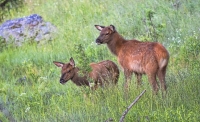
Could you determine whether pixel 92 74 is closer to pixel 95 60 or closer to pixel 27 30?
pixel 95 60

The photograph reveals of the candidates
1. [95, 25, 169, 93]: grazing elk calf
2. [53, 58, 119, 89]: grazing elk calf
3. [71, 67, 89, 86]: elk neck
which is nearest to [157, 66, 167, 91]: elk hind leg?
[95, 25, 169, 93]: grazing elk calf

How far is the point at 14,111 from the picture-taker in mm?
10383

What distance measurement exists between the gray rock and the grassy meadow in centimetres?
29

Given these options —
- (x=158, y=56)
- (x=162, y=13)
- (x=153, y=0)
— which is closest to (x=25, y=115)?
(x=158, y=56)

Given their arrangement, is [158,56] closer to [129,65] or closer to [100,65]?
[129,65]

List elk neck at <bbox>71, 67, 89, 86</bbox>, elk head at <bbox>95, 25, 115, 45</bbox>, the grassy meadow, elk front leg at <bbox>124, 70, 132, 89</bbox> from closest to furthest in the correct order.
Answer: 1. the grassy meadow
2. elk front leg at <bbox>124, 70, 132, 89</bbox>
3. elk neck at <bbox>71, 67, 89, 86</bbox>
4. elk head at <bbox>95, 25, 115, 45</bbox>

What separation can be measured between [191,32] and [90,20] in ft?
14.3

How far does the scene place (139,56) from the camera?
1008cm

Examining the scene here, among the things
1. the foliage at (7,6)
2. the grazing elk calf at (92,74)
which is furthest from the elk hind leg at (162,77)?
the foliage at (7,6)

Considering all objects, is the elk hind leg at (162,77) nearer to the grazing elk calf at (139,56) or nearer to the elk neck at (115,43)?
the grazing elk calf at (139,56)

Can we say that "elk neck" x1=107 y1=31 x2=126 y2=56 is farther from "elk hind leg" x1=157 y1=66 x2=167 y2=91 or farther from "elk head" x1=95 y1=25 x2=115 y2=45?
"elk hind leg" x1=157 y1=66 x2=167 y2=91

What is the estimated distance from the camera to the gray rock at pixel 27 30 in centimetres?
1692

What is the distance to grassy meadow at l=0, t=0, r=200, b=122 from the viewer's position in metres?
8.55

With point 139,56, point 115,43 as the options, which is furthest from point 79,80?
point 139,56
